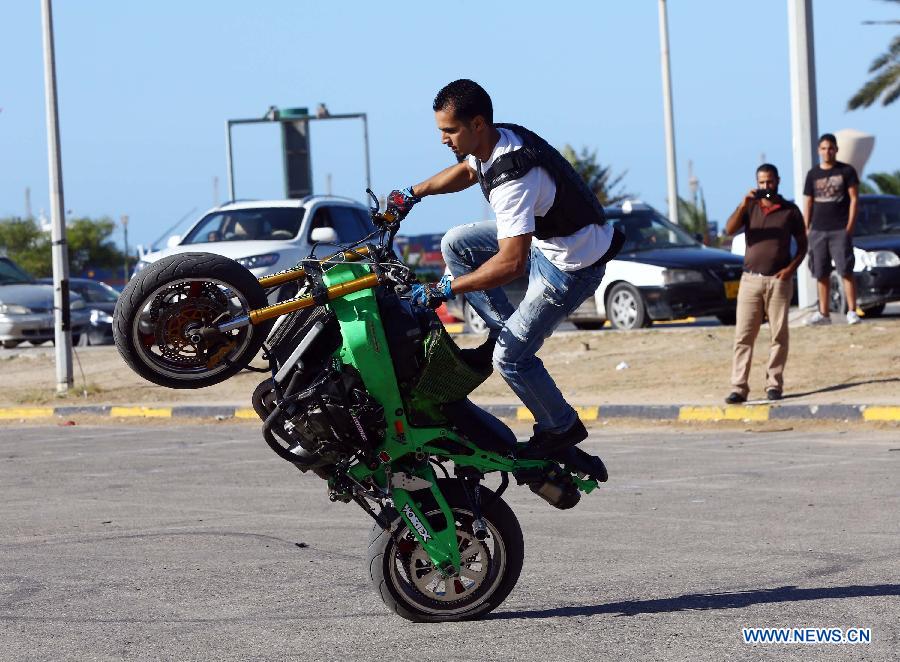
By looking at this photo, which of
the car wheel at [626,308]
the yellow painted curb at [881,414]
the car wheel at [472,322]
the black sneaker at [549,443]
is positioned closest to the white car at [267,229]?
the car wheel at [472,322]

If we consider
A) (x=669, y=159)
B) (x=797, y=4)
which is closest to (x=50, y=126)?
(x=797, y=4)

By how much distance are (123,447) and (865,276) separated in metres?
9.99

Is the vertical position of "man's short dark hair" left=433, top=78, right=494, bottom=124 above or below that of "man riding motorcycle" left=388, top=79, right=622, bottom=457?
above

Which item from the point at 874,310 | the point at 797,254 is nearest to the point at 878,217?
the point at 874,310

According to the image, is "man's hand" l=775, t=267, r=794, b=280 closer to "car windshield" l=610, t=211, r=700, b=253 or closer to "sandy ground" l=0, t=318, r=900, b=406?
"sandy ground" l=0, t=318, r=900, b=406

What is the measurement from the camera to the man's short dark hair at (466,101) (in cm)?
584

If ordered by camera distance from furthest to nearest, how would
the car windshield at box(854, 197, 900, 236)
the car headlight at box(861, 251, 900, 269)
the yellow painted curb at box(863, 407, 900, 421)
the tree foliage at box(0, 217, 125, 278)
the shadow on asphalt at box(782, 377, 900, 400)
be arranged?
the tree foliage at box(0, 217, 125, 278) → the car windshield at box(854, 197, 900, 236) → the car headlight at box(861, 251, 900, 269) → the shadow on asphalt at box(782, 377, 900, 400) → the yellow painted curb at box(863, 407, 900, 421)

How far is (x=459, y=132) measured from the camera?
5.85 meters

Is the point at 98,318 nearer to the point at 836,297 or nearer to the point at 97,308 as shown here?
the point at 97,308

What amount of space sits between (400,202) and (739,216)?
779cm

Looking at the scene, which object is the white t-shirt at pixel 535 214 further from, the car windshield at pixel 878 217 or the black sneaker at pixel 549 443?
the car windshield at pixel 878 217

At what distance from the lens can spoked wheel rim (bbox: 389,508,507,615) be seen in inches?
235

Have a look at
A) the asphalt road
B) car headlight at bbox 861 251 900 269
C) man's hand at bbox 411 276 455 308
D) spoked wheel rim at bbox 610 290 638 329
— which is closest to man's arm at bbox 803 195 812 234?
car headlight at bbox 861 251 900 269

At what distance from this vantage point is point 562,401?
20.6ft
